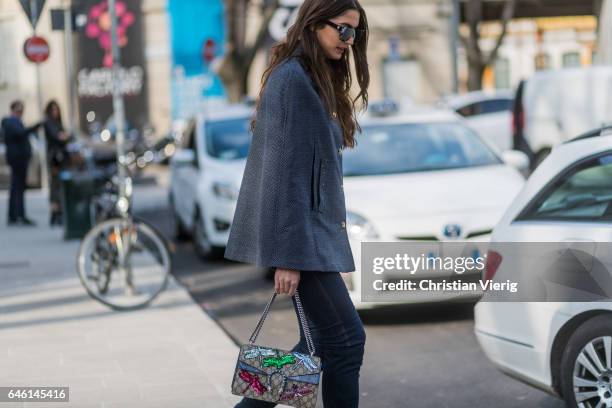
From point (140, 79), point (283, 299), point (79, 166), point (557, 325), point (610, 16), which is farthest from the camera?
point (140, 79)

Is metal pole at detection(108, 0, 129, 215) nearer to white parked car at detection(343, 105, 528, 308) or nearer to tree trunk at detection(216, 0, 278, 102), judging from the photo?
white parked car at detection(343, 105, 528, 308)

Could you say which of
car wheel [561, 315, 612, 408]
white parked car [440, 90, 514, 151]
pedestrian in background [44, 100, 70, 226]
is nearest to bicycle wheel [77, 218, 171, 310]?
car wheel [561, 315, 612, 408]

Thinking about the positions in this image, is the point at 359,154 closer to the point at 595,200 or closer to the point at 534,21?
the point at 595,200

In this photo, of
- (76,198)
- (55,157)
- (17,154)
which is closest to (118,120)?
(76,198)

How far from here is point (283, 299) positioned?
965 cm

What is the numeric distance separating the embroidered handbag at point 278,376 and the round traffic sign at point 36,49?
12.4 m

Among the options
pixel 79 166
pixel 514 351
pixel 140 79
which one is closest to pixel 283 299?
pixel 514 351

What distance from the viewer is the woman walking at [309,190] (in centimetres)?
404

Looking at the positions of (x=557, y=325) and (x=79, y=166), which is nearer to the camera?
(x=557, y=325)

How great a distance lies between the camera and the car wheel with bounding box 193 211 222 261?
484 inches

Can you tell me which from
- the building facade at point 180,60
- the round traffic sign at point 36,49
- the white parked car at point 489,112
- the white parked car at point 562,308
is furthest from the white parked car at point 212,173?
the building facade at point 180,60

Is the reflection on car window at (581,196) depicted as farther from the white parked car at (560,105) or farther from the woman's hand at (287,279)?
the white parked car at (560,105)

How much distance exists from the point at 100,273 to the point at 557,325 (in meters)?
4.51

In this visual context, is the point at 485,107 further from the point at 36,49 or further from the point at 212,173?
the point at 212,173
